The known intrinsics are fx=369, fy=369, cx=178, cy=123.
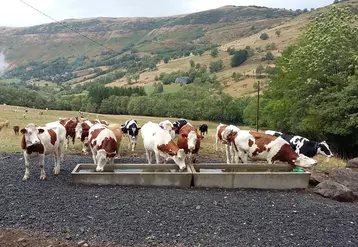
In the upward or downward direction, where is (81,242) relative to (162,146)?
downward

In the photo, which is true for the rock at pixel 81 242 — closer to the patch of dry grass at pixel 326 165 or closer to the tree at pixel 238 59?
the patch of dry grass at pixel 326 165

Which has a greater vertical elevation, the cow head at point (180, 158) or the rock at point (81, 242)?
the cow head at point (180, 158)

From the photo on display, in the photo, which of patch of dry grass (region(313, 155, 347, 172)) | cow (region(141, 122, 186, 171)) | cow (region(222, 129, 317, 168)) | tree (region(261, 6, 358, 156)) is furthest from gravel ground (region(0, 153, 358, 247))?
tree (region(261, 6, 358, 156))

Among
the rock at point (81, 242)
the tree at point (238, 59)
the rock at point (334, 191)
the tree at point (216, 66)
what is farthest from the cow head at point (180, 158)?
the tree at point (238, 59)

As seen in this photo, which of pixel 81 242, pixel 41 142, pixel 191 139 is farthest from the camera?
pixel 191 139

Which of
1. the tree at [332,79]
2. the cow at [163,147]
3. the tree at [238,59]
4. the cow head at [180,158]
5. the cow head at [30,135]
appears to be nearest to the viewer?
the cow head at [30,135]

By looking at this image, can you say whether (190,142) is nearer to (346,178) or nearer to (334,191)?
(334,191)

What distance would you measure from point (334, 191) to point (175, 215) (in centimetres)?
682

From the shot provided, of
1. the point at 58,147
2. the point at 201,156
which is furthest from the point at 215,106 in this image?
the point at 58,147

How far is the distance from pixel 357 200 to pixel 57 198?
1122cm

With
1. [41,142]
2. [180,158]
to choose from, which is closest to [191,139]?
[180,158]

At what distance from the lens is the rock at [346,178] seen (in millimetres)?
15201

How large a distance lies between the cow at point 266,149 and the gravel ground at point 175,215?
2258mm

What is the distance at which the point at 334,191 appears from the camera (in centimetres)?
1426
